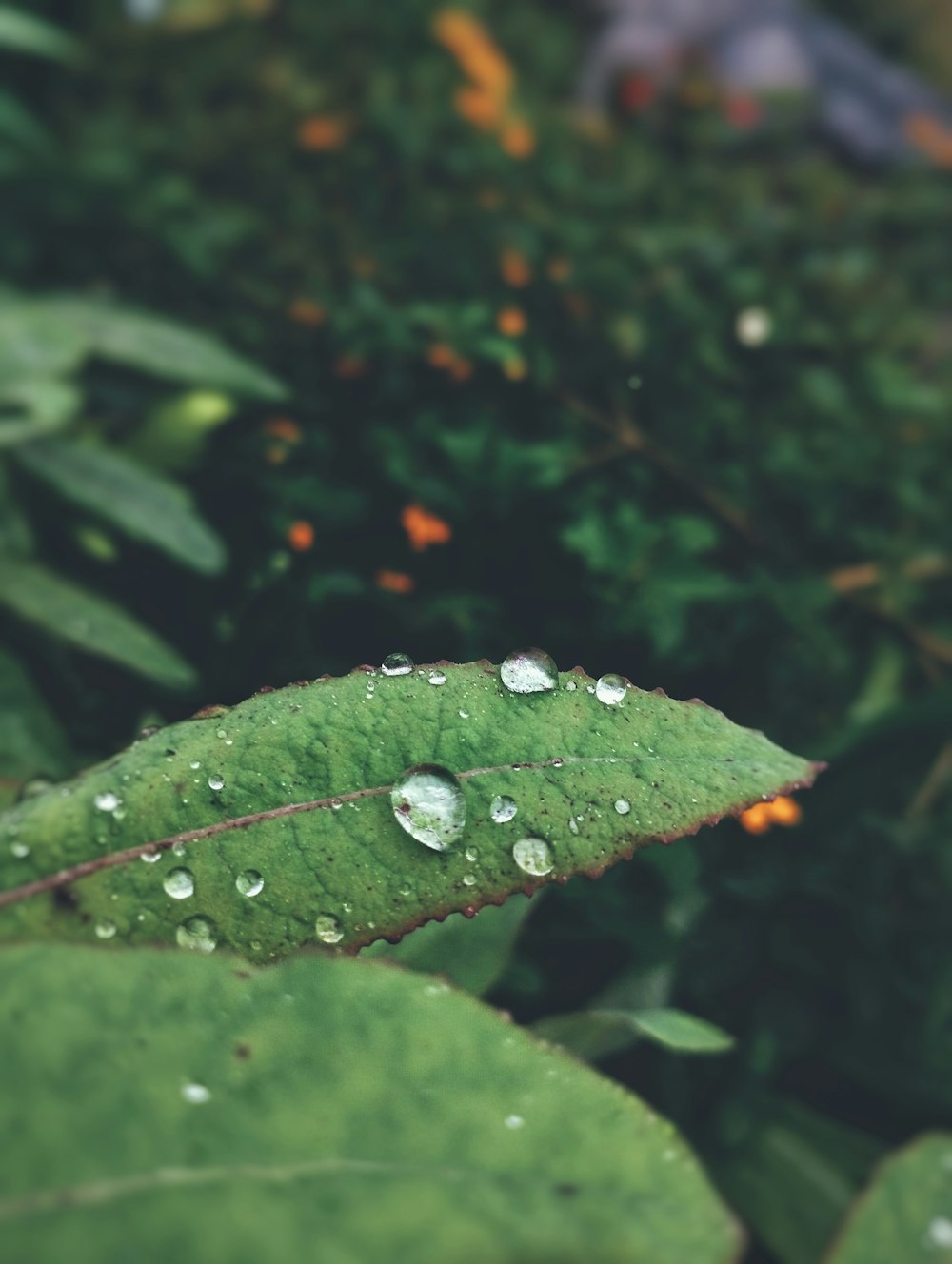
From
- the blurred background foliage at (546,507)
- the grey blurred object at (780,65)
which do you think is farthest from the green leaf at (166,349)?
the grey blurred object at (780,65)

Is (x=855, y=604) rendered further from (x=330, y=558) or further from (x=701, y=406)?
(x=330, y=558)

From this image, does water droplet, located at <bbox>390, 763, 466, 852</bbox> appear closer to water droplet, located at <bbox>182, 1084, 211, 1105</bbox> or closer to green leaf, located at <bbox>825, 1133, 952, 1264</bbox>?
water droplet, located at <bbox>182, 1084, 211, 1105</bbox>

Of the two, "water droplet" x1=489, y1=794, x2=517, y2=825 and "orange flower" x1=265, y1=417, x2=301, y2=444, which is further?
"orange flower" x1=265, y1=417, x2=301, y2=444

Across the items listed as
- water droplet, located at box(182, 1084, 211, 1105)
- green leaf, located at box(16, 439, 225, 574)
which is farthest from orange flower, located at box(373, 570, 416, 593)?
water droplet, located at box(182, 1084, 211, 1105)

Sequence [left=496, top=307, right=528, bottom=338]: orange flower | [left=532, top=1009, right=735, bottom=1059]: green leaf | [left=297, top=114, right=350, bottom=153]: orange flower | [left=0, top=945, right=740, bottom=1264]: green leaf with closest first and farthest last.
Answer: [left=0, top=945, right=740, bottom=1264]: green leaf → [left=532, top=1009, right=735, bottom=1059]: green leaf → [left=496, top=307, right=528, bottom=338]: orange flower → [left=297, top=114, right=350, bottom=153]: orange flower

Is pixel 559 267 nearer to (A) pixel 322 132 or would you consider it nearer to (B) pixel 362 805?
(A) pixel 322 132

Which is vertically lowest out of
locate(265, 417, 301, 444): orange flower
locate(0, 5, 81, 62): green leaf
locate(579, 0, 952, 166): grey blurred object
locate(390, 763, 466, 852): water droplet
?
locate(265, 417, 301, 444): orange flower

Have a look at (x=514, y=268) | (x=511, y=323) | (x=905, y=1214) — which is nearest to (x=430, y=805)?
(x=905, y=1214)

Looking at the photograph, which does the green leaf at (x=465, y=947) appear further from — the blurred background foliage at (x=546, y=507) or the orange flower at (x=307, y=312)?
the orange flower at (x=307, y=312)
